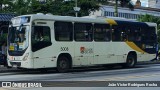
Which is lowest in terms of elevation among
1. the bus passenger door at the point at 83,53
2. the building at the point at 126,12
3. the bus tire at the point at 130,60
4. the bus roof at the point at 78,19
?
the bus tire at the point at 130,60

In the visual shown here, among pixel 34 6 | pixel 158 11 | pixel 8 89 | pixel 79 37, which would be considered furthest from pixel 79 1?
pixel 158 11

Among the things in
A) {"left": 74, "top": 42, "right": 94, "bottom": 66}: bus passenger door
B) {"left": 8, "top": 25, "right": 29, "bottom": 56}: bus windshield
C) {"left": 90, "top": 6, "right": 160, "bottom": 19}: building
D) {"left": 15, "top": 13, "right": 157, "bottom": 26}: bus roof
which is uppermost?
{"left": 90, "top": 6, "right": 160, "bottom": 19}: building

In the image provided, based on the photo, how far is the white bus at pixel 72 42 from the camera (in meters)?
20.6

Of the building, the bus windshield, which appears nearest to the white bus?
the bus windshield

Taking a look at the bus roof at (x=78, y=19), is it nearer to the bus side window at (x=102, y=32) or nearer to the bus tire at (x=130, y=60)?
the bus side window at (x=102, y=32)

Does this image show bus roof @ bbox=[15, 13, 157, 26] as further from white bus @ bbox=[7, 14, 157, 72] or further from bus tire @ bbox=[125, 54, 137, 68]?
bus tire @ bbox=[125, 54, 137, 68]

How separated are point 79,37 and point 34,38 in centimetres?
321

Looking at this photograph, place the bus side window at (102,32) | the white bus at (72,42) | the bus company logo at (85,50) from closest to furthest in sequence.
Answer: the white bus at (72,42) → the bus company logo at (85,50) → the bus side window at (102,32)

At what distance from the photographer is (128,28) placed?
2612 cm

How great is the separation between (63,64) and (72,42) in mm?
1328

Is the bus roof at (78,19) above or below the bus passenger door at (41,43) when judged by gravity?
above

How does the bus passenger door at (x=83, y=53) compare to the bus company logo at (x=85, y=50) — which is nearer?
the bus passenger door at (x=83, y=53)

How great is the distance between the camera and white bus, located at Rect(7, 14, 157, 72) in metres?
20.6

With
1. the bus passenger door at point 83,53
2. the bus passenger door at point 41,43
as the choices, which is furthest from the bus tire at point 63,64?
the bus passenger door at point 83,53
